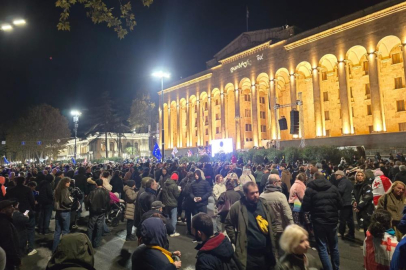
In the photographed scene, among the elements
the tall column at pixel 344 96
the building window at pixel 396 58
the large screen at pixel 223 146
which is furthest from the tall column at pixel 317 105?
the large screen at pixel 223 146

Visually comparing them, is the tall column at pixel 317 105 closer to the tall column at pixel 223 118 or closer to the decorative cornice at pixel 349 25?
the decorative cornice at pixel 349 25

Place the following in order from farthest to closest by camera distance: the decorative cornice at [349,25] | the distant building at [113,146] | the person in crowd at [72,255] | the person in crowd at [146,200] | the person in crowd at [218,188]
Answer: the distant building at [113,146], the decorative cornice at [349,25], the person in crowd at [218,188], the person in crowd at [146,200], the person in crowd at [72,255]

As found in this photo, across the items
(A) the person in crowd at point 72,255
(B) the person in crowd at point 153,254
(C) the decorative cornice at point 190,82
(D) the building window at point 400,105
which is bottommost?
(B) the person in crowd at point 153,254

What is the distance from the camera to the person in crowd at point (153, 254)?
118 inches

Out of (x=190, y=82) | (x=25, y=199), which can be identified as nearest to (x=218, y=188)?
(x=25, y=199)

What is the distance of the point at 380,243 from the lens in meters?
3.59

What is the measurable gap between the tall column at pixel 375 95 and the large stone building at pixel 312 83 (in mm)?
88

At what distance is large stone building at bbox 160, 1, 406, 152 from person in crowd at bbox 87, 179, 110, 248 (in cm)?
2404

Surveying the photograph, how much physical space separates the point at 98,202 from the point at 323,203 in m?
5.63

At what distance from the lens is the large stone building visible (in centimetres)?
2895

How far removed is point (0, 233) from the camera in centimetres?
439

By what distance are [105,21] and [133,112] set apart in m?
66.2

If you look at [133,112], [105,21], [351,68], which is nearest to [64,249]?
[105,21]

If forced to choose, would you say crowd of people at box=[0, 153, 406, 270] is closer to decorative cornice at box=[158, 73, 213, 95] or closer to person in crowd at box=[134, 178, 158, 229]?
person in crowd at box=[134, 178, 158, 229]
